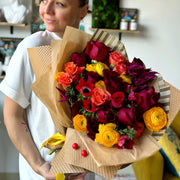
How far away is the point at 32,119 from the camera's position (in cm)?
89

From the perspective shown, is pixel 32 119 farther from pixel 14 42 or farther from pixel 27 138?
pixel 14 42

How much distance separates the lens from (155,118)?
0.60m

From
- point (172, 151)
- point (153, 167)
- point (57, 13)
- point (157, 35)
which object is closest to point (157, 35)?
point (157, 35)

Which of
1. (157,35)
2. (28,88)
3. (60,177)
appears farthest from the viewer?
(157,35)

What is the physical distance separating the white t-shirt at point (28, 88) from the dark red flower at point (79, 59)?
7.8 inches

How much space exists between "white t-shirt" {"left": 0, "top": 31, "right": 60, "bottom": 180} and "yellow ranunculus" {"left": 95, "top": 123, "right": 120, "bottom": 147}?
0.31 m

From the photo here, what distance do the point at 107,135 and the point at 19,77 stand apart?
1.26 ft

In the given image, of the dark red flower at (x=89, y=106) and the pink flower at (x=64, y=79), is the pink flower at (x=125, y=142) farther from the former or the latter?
the pink flower at (x=64, y=79)

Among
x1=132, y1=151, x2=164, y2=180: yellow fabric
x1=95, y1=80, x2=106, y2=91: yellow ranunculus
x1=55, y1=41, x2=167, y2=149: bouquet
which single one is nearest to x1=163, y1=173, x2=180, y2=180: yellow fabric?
x1=132, y1=151, x2=164, y2=180: yellow fabric

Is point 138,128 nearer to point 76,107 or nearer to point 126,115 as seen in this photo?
point 126,115

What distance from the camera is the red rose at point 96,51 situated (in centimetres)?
65

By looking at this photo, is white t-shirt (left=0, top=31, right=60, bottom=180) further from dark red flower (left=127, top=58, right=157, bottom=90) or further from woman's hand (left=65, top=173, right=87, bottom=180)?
dark red flower (left=127, top=58, right=157, bottom=90)

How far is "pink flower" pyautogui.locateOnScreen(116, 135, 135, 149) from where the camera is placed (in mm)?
604

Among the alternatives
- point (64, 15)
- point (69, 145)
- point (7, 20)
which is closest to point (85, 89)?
point (69, 145)
